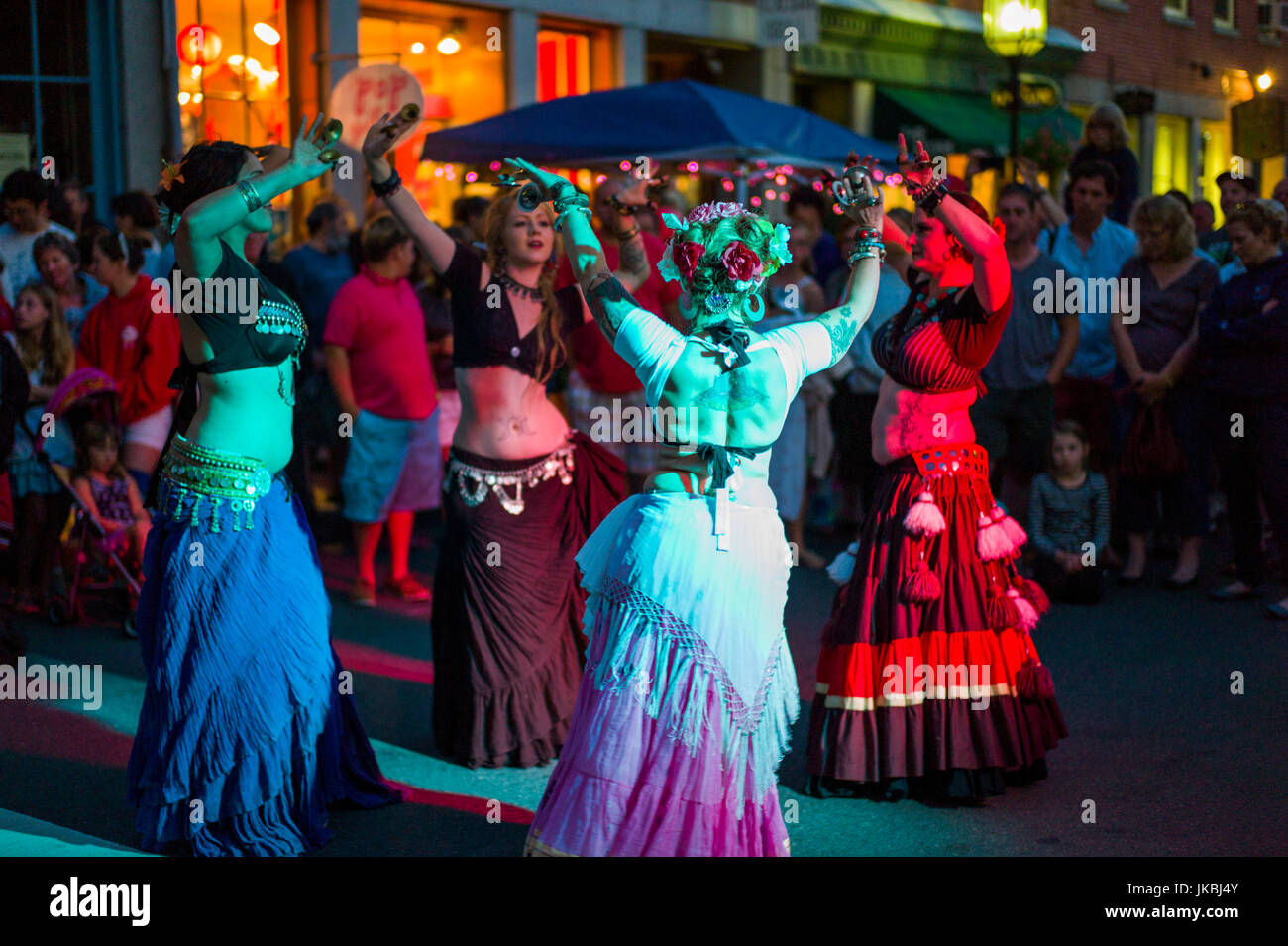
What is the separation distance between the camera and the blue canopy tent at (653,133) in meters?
10.0

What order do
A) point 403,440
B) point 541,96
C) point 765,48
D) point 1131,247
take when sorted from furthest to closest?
point 765,48, point 541,96, point 1131,247, point 403,440

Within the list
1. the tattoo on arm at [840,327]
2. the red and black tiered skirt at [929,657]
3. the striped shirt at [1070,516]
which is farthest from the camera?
the striped shirt at [1070,516]

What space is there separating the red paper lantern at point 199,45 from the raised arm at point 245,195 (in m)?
9.07

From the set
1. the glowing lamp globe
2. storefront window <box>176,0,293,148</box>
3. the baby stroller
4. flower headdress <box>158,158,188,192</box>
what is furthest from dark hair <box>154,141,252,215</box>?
the glowing lamp globe

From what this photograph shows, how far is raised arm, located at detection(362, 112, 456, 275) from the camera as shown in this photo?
4.56 m

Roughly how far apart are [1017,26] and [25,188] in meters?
8.22

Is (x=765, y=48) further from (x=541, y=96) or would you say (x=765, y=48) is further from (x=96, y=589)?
(x=96, y=589)

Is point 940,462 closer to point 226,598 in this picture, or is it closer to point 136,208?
point 226,598

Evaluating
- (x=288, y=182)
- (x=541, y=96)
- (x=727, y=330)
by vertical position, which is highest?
(x=541, y=96)

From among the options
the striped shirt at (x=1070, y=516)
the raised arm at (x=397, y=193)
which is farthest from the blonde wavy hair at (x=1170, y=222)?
the raised arm at (x=397, y=193)

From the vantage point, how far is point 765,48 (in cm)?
1756

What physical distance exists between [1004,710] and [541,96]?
12131 millimetres

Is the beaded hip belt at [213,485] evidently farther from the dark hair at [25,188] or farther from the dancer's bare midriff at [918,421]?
the dark hair at [25,188]
